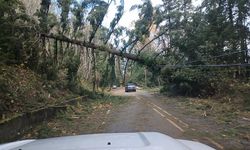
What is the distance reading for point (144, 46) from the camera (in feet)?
111

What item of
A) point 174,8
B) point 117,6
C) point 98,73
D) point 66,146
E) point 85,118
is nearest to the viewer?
point 66,146

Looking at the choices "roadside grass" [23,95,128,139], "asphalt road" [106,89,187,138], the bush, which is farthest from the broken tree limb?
"asphalt road" [106,89,187,138]

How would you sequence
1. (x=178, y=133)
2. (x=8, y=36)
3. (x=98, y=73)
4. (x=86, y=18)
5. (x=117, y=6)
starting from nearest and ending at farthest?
(x=178, y=133)
(x=8, y=36)
(x=86, y=18)
(x=117, y=6)
(x=98, y=73)

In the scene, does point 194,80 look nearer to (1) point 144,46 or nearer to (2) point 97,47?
(1) point 144,46

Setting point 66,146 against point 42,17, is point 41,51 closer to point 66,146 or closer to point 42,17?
point 42,17

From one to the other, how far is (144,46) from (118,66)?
2738 mm

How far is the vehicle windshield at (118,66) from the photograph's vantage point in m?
15.1

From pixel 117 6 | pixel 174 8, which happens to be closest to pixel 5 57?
pixel 117 6

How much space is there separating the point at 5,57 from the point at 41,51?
5864mm

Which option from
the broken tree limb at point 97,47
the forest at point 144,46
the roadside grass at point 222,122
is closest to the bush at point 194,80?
the forest at point 144,46

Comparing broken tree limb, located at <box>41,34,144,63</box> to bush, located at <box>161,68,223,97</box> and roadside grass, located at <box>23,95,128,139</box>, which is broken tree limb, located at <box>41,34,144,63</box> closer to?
bush, located at <box>161,68,223,97</box>

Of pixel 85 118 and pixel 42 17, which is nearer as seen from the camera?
pixel 85 118

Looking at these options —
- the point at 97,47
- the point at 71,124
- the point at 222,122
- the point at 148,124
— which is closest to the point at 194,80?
the point at 97,47

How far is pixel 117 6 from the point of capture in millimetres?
32594
